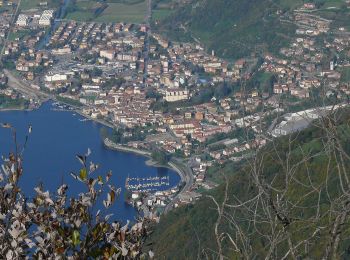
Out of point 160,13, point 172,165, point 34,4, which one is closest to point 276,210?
point 172,165

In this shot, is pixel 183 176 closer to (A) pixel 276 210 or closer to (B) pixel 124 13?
(A) pixel 276 210

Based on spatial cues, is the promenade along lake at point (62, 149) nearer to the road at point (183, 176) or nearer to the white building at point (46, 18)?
the road at point (183, 176)

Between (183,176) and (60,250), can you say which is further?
(183,176)

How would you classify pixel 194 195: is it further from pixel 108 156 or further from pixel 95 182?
pixel 95 182

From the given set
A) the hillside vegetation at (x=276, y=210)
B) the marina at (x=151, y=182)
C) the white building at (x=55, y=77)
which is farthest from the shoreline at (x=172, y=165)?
the white building at (x=55, y=77)

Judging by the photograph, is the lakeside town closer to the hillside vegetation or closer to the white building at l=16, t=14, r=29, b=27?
the white building at l=16, t=14, r=29, b=27

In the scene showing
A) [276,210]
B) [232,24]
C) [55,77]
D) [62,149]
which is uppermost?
[276,210]

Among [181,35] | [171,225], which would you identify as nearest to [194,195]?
[171,225]
